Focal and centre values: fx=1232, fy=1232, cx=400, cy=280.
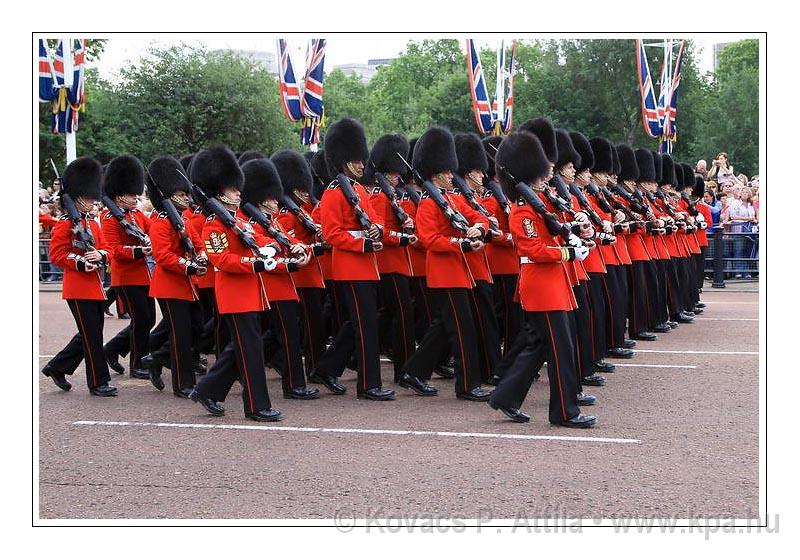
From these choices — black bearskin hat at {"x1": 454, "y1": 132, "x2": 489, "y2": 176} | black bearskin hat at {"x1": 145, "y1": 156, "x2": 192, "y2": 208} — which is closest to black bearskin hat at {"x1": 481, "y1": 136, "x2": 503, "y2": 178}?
black bearskin hat at {"x1": 454, "y1": 132, "x2": 489, "y2": 176}

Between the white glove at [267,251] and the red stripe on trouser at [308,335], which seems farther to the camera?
the red stripe on trouser at [308,335]

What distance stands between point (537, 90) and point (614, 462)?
22.0 metres

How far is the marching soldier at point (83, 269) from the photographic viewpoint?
704cm

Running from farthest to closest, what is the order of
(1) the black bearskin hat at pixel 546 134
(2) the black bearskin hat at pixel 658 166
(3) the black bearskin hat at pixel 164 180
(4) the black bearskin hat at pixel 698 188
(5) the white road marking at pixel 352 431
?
1. (4) the black bearskin hat at pixel 698 188
2. (2) the black bearskin hat at pixel 658 166
3. (3) the black bearskin hat at pixel 164 180
4. (1) the black bearskin hat at pixel 546 134
5. (5) the white road marking at pixel 352 431

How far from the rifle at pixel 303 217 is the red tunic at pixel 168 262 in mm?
759

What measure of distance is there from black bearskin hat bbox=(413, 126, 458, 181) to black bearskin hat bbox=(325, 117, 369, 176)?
0.33 meters

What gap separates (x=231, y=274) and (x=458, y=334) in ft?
4.58

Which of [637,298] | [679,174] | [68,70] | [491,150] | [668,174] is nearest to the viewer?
[491,150]

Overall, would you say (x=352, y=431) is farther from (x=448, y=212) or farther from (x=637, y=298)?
(x=637, y=298)

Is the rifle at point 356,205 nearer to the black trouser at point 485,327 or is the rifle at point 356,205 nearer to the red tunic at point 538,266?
the black trouser at point 485,327

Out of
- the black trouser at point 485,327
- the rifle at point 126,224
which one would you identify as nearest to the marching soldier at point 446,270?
the black trouser at point 485,327

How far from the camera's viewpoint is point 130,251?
7.61 m

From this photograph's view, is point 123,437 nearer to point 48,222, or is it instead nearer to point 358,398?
point 358,398

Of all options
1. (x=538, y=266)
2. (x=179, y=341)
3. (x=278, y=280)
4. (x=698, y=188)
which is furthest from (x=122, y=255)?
(x=698, y=188)
